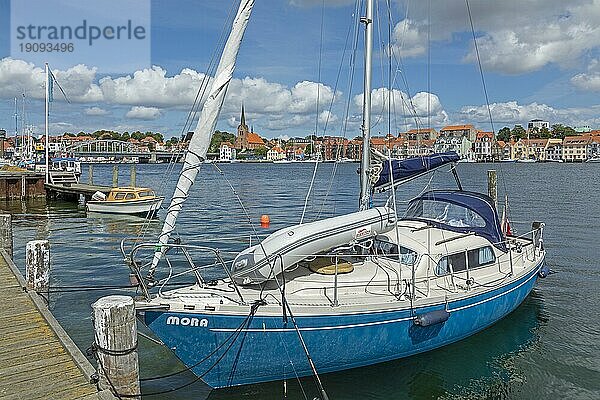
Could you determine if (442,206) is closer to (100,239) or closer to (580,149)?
(100,239)

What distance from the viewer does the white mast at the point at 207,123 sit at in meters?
8.12

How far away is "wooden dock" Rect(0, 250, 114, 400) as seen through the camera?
6633mm

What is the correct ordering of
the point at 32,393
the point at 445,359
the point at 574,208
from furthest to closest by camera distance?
the point at 574,208, the point at 445,359, the point at 32,393

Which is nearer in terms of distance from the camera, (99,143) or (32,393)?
(32,393)

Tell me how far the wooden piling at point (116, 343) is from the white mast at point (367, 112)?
6.21 m

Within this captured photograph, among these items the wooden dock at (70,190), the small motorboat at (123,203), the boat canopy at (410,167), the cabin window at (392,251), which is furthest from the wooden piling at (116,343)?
the wooden dock at (70,190)

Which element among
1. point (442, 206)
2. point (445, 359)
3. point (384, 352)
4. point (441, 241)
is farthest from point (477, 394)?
point (442, 206)

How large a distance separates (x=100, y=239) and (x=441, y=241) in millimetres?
17870

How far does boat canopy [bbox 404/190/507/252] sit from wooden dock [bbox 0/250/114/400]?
8.16 metres

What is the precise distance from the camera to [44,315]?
9.23 m

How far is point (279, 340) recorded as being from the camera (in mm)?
8055

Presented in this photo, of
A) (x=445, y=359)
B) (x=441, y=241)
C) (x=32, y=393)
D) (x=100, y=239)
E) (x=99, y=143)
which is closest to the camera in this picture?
(x=32, y=393)

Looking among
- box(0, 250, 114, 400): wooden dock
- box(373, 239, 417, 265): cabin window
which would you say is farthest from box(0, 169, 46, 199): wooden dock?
box(373, 239, 417, 265): cabin window

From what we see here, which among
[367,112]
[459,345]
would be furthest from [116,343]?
[367,112]
